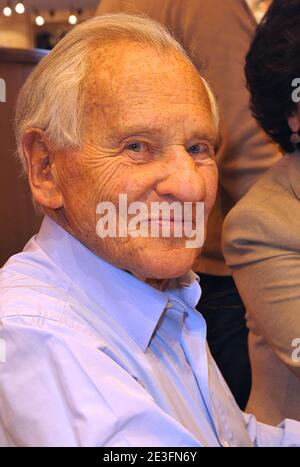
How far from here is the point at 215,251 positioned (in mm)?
1845

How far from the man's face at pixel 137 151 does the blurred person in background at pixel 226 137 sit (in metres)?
0.80

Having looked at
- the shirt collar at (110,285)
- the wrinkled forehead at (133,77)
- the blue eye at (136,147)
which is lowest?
the shirt collar at (110,285)

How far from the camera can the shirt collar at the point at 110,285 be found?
100 centimetres

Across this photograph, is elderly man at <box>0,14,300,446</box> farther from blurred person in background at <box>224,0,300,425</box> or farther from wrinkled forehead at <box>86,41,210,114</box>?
blurred person in background at <box>224,0,300,425</box>

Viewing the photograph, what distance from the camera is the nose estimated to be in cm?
97

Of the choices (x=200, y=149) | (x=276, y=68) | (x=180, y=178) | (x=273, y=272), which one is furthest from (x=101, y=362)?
(x=276, y=68)

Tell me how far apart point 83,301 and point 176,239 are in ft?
0.57

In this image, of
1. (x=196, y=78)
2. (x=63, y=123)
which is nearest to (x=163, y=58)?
(x=196, y=78)

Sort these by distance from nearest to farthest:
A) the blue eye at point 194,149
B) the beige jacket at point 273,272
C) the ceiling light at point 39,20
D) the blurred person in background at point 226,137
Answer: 1. the blue eye at point 194,149
2. the beige jacket at point 273,272
3. the blurred person in background at point 226,137
4. the ceiling light at point 39,20

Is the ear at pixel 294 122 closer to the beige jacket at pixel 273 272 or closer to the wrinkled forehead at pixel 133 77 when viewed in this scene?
the beige jacket at pixel 273 272

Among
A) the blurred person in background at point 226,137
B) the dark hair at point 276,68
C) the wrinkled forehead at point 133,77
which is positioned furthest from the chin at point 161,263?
the blurred person in background at point 226,137

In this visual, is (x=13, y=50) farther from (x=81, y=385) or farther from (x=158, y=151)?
(x=81, y=385)

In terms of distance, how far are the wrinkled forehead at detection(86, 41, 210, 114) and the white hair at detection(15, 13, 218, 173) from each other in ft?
0.05

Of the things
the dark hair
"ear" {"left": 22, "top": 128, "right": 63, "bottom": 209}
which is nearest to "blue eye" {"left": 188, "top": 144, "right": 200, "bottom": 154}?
"ear" {"left": 22, "top": 128, "right": 63, "bottom": 209}
